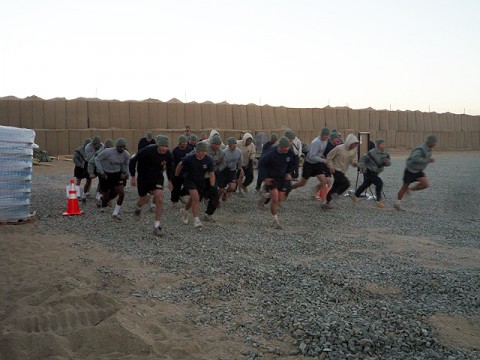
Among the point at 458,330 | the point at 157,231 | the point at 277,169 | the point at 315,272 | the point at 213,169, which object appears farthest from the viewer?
the point at 277,169

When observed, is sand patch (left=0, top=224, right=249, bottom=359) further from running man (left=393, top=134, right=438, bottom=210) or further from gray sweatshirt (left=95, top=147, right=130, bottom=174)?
running man (left=393, top=134, right=438, bottom=210)

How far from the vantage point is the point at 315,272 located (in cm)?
616

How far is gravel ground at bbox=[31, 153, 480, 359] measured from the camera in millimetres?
4387

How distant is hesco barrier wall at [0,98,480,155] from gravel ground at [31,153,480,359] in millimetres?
16402

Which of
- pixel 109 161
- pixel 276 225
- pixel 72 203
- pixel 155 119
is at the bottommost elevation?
pixel 276 225

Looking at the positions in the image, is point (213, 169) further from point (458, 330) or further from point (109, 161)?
point (458, 330)

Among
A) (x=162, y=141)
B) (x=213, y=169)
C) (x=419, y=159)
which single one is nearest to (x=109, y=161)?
(x=162, y=141)

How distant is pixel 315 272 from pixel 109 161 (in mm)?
5656

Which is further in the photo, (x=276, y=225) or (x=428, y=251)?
(x=276, y=225)

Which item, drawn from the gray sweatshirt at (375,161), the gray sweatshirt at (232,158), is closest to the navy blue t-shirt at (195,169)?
the gray sweatshirt at (232,158)

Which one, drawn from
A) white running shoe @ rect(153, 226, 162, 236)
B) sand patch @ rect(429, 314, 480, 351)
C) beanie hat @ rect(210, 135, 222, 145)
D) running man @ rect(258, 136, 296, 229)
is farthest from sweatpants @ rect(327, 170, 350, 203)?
sand patch @ rect(429, 314, 480, 351)

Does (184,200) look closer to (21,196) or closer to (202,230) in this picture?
(202,230)

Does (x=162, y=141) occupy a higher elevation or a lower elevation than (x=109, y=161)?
higher

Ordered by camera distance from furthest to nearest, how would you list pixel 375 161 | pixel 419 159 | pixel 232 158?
pixel 375 161 → pixel 232 158 → pixel 419 159
